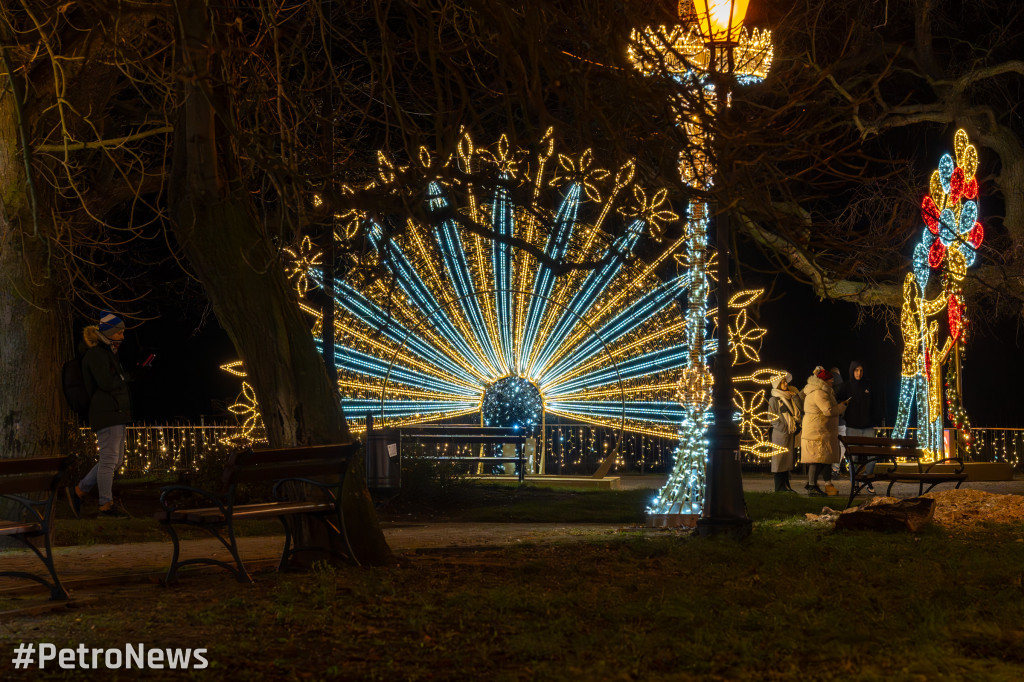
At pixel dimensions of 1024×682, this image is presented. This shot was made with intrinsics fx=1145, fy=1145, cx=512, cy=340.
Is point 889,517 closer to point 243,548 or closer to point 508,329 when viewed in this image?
point 243,548

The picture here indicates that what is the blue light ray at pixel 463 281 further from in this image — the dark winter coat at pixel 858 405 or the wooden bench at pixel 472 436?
the dark winter coat at pixel 858 405

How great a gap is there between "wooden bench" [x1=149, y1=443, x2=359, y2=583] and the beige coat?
32.1ft

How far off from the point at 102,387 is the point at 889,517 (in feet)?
26.1

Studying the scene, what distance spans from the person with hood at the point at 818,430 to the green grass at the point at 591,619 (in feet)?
24.6

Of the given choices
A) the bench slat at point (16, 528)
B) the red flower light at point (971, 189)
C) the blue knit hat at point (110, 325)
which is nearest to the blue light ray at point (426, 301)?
the blue knit hat at point (110, 325)

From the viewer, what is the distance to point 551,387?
1903 centimetres

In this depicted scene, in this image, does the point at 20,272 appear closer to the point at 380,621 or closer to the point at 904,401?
the point at 380,621

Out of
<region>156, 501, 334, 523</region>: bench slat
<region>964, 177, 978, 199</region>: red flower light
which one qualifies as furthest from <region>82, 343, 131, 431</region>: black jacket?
<region>964, 177, 978, 199</region>: red flower light

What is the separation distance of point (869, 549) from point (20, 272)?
8377 millimetres

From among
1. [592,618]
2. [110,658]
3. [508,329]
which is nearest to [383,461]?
[508,329]

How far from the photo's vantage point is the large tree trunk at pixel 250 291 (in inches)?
306

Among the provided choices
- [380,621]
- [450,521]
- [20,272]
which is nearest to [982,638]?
[380,621]

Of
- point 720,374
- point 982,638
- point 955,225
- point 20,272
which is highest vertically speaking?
point 955,225

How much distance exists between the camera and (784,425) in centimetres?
1723
